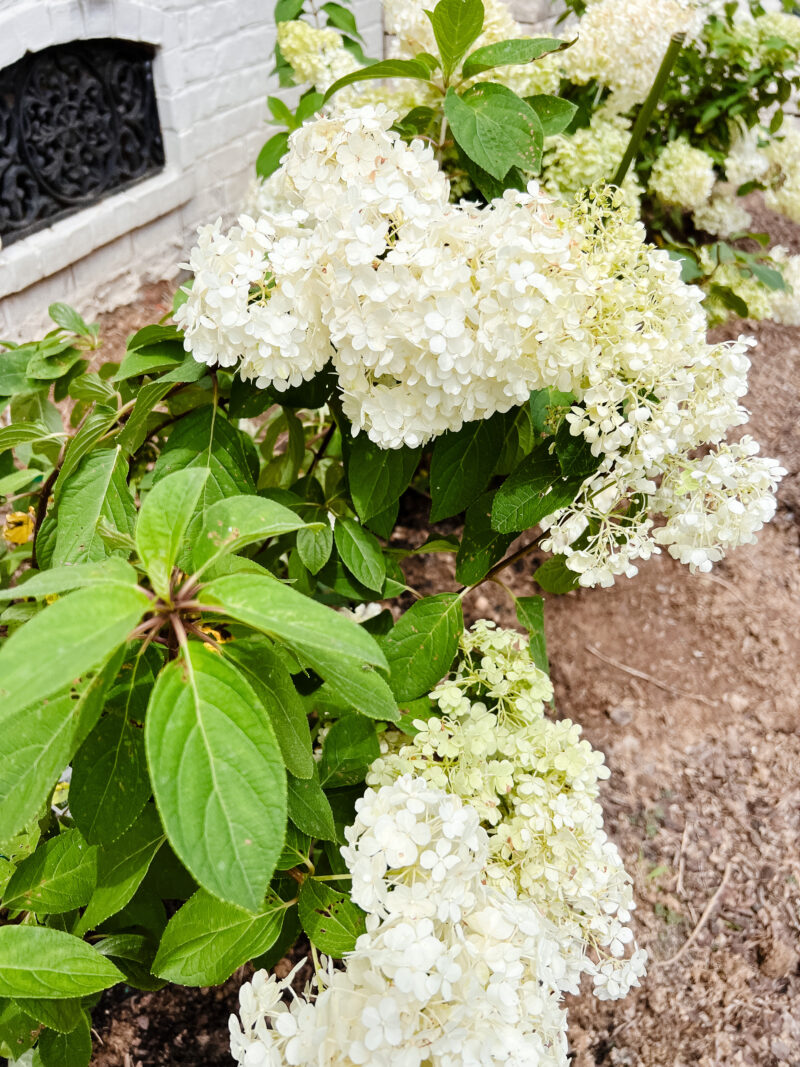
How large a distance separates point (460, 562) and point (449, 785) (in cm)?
27

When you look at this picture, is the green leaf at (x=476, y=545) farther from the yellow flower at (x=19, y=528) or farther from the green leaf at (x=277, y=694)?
the yellow flower at (x=19, y=528)

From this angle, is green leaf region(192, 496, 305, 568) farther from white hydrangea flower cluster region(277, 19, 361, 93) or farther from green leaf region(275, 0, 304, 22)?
green leaf region(275, 0, 304, 22)

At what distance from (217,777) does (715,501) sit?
553 mm

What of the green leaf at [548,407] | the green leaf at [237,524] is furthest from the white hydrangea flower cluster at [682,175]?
the green leaf at [237,524]

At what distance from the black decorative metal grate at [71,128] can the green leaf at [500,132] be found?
1.75m

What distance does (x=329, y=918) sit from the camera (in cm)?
77

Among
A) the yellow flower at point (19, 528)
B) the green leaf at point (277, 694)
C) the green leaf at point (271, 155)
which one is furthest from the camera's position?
the green leaf at point (271, 155)

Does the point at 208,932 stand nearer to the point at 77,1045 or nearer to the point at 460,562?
the point at 77,1045

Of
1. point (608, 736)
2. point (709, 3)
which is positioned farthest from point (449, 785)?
point (709, 3)

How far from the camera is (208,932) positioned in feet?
2.49

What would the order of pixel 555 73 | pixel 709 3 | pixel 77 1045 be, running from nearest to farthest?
pixel 77 1045 → pixel 555 73 → pixel 709 3

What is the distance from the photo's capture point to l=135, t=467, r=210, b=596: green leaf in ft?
1.92

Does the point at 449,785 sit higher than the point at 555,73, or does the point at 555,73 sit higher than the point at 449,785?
the point at 555,73

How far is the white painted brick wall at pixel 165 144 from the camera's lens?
2203mm
